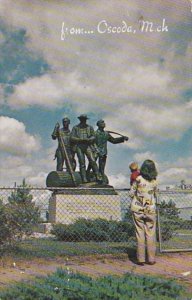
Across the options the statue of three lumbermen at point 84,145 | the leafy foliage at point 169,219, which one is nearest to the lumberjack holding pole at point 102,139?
the statue of three lumbermen at point 84,145

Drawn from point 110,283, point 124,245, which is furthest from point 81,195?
point 110,283

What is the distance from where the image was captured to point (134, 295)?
3555mm

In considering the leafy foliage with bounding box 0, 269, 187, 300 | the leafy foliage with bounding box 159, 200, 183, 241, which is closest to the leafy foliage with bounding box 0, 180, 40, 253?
the leafy foliage with bounding box 159, 200, 183, 241

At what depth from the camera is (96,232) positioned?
30.2 feet

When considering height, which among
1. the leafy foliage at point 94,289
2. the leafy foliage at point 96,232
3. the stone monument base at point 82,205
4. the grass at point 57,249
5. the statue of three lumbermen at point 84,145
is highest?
the statue of three lumbermen at point 84,145

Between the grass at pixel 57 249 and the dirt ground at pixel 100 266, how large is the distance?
0.50 ft

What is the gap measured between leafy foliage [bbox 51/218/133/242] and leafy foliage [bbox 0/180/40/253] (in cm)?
211

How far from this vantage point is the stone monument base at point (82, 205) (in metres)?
12.7

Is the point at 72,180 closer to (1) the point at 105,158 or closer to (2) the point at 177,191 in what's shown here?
(1) the point at 105,158

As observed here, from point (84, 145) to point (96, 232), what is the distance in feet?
16.9

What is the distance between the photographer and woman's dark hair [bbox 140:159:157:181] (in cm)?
706

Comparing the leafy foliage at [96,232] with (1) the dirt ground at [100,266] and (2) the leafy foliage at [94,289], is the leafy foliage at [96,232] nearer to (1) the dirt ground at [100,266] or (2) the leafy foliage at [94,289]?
(1) the dirt ground at [100,266]

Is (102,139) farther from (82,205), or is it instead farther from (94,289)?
(94,289)

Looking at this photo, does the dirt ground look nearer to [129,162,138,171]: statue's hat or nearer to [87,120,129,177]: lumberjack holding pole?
[129,162,138,171]: statue's hat
